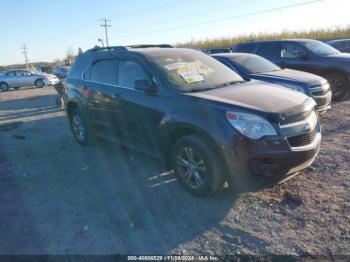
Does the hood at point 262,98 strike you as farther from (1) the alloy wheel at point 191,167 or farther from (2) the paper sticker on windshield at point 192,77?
(1) the alloy wheel at point 191,167

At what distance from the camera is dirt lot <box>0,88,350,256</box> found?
3059mm

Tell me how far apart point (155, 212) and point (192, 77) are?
186 centimetres

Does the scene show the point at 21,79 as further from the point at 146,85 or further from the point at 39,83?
the point at 146,85

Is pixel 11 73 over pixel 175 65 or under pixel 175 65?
over

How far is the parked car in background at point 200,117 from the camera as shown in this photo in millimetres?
3428

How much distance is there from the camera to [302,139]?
3627 mm

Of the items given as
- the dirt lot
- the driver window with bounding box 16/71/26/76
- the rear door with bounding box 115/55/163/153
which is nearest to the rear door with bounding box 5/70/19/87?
the driver window with bounding box 16/71/26/76

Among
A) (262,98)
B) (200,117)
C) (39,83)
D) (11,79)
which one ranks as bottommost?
(39,83)

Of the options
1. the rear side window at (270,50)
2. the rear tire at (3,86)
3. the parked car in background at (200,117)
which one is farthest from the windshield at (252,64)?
the rear tire at (3,86)

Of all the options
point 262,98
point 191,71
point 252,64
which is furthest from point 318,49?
point 262,98

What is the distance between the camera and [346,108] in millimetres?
8258

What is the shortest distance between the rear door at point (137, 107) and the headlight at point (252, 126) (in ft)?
3.64

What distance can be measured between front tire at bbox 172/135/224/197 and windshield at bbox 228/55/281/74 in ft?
14.6

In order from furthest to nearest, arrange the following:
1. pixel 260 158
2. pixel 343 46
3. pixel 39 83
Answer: pixel 39 83
pixel 343 46
pixel 260 158
